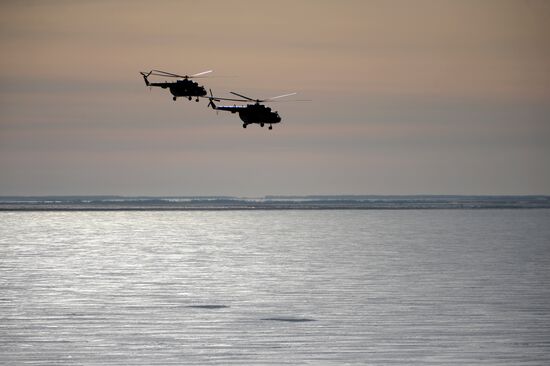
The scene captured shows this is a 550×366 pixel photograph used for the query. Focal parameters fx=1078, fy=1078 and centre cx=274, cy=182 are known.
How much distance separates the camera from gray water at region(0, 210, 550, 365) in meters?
37.6

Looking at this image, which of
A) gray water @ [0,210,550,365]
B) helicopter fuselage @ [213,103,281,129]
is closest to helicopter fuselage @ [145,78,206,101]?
helicopter fuselage @ [213,103,281,129]

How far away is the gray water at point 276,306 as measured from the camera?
37.6 m

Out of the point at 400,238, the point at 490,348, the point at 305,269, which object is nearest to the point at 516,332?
the point at 490,348

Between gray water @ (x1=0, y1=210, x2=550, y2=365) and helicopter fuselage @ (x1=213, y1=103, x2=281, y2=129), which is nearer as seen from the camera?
gray water @ (x1=0, y1=210, x2=550, y2=365)

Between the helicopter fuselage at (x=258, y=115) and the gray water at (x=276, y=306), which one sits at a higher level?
the helicopter fuselage at (x=258, y=115)

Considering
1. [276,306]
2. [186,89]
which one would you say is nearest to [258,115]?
[186,89]

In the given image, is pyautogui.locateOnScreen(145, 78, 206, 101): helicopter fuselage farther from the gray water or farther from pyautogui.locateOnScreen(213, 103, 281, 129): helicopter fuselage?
the gray water

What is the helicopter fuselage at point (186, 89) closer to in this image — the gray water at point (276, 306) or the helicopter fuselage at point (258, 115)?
the helicopter fuselage at point (258, 115)

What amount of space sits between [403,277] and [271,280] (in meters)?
7.95

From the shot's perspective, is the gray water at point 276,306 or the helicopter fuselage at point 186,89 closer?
the gray water at point 276,306

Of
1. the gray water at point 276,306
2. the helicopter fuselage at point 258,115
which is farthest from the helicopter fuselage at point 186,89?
the gray water at point 276,306

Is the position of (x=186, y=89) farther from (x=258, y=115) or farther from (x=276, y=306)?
(x=276, y=306)

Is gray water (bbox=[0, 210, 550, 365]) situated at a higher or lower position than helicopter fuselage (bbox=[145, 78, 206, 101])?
lower

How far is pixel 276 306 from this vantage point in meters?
49.6
